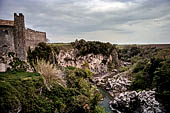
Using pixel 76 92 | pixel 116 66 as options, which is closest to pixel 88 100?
pixel 76 92

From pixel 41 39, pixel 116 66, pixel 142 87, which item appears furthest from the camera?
pixel 116 66

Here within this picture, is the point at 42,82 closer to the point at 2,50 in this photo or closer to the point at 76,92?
the point at 76,92

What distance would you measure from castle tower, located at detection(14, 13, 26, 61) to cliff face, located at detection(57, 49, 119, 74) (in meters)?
14.9

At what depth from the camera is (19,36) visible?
17.3m

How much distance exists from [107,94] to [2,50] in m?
17.4

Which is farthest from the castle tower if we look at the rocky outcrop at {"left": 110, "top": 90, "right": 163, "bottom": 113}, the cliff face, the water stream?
the cliff face

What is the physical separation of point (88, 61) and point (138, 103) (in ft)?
77.4

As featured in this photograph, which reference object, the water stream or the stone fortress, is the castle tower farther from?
the water stream

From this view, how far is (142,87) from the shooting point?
21562mm

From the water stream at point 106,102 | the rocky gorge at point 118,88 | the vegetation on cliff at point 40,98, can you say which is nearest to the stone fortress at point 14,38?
the vegetation on cliff at point 40,98

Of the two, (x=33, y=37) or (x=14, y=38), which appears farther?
(x=33, y=37)

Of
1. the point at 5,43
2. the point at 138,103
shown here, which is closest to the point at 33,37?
the point at 5,43

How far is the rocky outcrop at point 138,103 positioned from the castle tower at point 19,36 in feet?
46.1

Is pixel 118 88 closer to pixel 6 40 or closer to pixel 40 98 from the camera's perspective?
pixel 40 98
